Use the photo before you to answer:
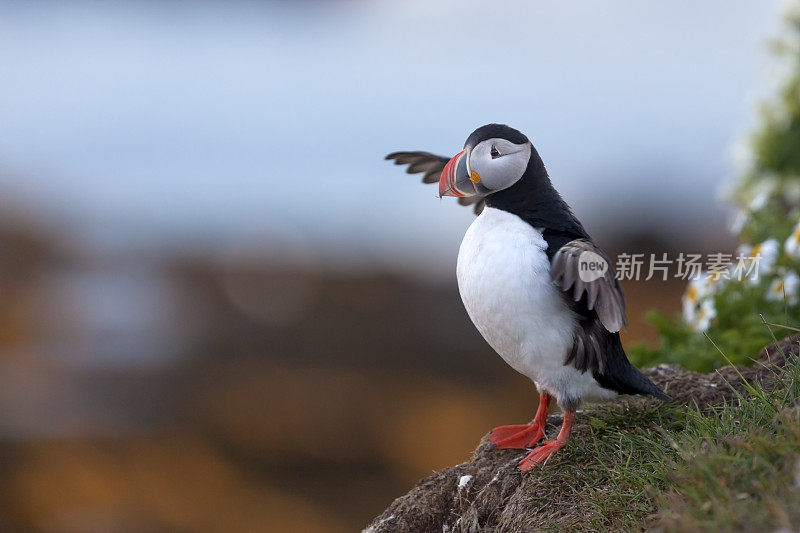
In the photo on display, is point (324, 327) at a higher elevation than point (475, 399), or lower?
higher

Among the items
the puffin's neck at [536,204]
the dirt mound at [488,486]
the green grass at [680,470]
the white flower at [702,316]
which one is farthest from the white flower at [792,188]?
the puffin's neck at [536,204]

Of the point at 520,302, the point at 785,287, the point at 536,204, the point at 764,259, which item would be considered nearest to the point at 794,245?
the point at 764,259

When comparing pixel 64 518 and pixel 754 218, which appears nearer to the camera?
pixel 754 218

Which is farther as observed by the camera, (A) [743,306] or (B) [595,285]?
(A) [743,306]

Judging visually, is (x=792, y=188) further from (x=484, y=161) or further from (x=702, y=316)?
(x=484, y=161)

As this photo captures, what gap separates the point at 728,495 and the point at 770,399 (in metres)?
0.89

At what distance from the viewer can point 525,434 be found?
3836 millimetres

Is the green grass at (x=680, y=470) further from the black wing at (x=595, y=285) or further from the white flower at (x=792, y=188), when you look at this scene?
the white flower at (x=792, y=188)

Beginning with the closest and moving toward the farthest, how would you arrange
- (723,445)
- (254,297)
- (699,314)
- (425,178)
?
1. (723,445)
2. (425,178)
3. (699,314)
4. (254,297)

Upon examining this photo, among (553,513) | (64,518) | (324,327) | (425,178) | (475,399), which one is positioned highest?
(425,178)

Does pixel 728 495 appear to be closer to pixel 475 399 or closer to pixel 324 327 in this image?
pixel 475 399

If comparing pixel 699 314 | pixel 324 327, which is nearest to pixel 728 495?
pixel 699 314

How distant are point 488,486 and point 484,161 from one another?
4.73 feet

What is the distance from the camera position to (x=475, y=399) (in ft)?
30.8
